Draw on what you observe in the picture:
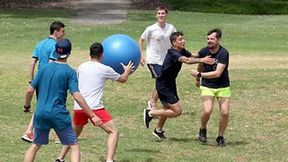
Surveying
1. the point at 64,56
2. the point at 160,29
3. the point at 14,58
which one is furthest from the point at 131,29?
the point at 64,56

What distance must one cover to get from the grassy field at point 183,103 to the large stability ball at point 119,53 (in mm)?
1168

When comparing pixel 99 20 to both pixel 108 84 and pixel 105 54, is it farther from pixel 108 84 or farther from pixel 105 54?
pixel 105 54

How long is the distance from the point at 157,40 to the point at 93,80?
173 inches

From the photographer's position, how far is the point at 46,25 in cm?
3009

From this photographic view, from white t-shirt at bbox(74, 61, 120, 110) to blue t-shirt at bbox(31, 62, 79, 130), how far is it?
973 millimetres

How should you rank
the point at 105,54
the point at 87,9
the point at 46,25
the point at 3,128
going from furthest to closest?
the point at 87,9
the point at 46,25
the point at 3,128
the point at 105,54

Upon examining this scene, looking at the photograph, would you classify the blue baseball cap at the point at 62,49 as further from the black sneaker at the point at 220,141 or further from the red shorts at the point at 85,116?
the black sneaker at the point at 220,141

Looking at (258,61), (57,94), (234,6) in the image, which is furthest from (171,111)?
(234,6)

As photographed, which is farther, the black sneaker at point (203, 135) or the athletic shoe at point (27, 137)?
the black sneaker at point (203, 135)

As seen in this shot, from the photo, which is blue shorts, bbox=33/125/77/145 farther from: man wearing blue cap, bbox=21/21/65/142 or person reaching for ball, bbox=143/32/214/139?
person reaching for ball, bbox=143/32/214/139

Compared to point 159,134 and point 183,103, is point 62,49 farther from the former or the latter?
point 183,103

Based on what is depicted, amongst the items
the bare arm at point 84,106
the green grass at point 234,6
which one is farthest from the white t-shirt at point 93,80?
the green grass at point 234,6

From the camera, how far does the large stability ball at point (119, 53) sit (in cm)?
1086

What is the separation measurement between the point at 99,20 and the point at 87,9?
3796 millimetres
